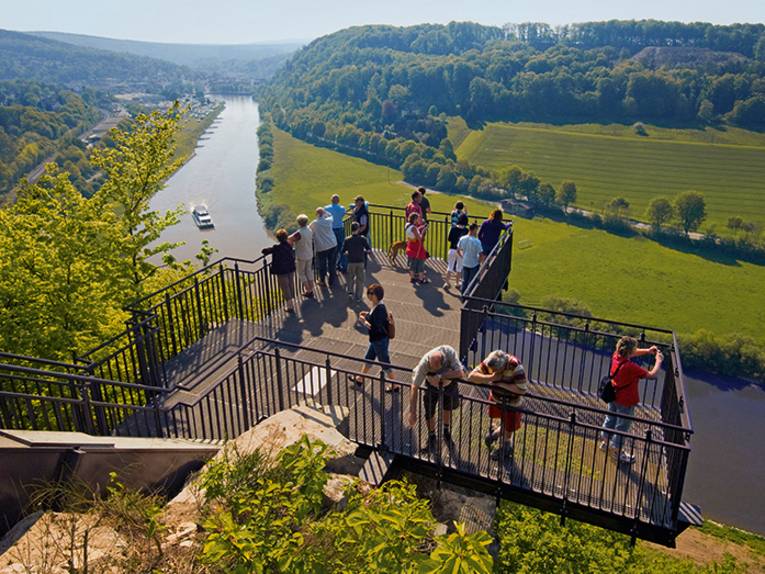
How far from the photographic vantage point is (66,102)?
189m

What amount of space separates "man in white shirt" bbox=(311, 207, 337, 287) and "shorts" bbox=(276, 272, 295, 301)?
102 centimetres

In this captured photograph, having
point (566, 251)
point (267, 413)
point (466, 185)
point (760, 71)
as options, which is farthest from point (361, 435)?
point (760, 71)

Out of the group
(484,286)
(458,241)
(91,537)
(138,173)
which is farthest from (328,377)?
(138,173)

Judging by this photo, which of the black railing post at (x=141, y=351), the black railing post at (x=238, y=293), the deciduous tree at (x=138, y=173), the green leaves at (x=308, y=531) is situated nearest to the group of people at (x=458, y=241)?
the black railing post at (x=238, y=293)

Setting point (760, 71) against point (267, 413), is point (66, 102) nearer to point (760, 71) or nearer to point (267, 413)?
point (760, 71)

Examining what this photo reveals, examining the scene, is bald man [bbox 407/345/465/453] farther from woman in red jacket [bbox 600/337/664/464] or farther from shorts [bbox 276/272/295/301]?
shorts [bbox 276/272/295/301]

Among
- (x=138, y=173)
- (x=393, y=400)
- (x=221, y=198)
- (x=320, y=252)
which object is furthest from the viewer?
(x=221, y=198)

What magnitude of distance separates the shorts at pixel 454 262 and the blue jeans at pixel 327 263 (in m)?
2.51

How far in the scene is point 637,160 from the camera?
11769cm

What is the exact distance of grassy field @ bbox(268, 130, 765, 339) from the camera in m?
70.5

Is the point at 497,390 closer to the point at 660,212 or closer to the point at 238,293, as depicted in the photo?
the point at 238,293

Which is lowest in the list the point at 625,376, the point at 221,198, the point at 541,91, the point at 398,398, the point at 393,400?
the point at 221,198

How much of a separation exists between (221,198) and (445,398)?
108 m

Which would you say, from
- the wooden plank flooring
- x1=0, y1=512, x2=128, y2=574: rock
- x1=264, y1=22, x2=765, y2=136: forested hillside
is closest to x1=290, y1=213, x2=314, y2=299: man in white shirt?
the wooden plank flooring
